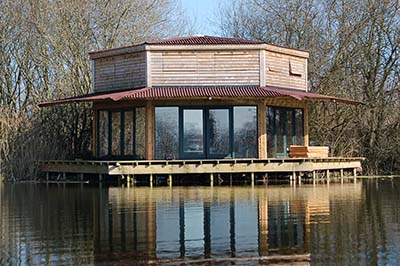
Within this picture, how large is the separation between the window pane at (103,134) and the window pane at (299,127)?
7.81 metres

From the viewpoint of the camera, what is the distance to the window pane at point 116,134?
28.9 meters

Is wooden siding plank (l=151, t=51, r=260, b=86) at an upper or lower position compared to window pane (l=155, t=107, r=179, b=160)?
upper

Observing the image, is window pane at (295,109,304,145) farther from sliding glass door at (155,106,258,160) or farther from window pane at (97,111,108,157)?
window pane at (97,111,108,157)

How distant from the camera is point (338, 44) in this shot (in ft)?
116

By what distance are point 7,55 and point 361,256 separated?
3129 centimetres

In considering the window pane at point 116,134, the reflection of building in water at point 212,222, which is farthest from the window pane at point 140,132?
the reflection of building in water at point 212,222

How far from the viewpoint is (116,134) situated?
29.1 metres

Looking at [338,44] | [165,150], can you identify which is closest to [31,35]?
[165,150]

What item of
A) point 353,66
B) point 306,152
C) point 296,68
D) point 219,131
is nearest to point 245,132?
point 219,131

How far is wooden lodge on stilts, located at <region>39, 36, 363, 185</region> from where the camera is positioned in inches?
1054

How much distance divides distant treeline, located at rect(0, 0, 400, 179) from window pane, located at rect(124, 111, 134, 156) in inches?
150

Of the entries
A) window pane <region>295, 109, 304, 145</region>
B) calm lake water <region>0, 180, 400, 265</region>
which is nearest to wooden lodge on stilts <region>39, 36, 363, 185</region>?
window pane <region>295, 109, 304, 145</region>

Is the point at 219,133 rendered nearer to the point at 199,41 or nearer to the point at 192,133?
the point at 192,133

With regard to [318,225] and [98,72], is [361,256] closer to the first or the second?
[318,225]
